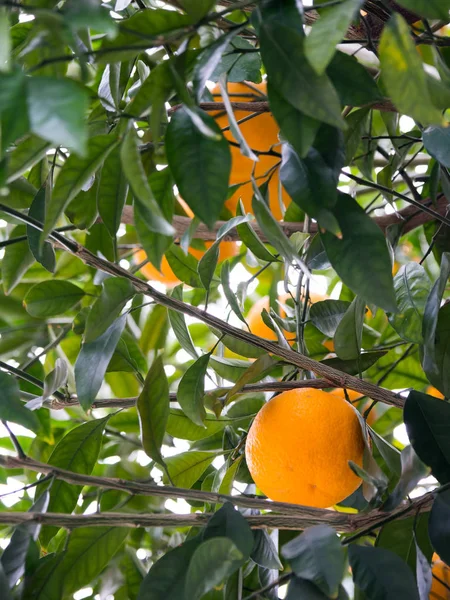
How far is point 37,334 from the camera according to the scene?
1043 millimetres

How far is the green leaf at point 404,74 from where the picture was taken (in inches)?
14.6

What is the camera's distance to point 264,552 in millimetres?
624

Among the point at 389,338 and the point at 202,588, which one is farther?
→ the point at 389,338

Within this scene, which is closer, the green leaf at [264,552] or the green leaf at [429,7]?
the green leaf at [429,7]

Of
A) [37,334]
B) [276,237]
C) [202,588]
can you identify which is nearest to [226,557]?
[202,588]

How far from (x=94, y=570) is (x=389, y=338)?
1.88 ft

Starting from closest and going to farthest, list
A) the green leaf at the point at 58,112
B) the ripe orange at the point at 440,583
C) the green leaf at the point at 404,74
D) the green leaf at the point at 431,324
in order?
1. the green leaf at the point at 58,112
2. the green leaf at the point at 404,74
3. the green leaf at the point at 431,324
4. the ripe orange at the point at 440,583

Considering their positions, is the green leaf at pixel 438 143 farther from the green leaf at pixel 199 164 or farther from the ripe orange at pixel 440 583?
the ripe orange at pixel 440 583

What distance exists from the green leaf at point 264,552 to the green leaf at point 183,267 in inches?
11.9

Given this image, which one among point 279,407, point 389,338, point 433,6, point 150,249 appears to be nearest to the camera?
point 433,6

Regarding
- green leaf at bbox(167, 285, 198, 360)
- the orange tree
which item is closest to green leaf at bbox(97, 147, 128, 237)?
the orange tree

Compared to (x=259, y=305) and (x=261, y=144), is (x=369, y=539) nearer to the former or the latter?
(x=259, y=305)

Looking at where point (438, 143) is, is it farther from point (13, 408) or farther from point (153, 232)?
point (13, 408)

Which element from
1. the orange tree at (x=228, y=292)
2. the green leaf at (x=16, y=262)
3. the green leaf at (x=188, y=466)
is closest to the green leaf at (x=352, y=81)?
the orange tree at (x=228, y=292)
